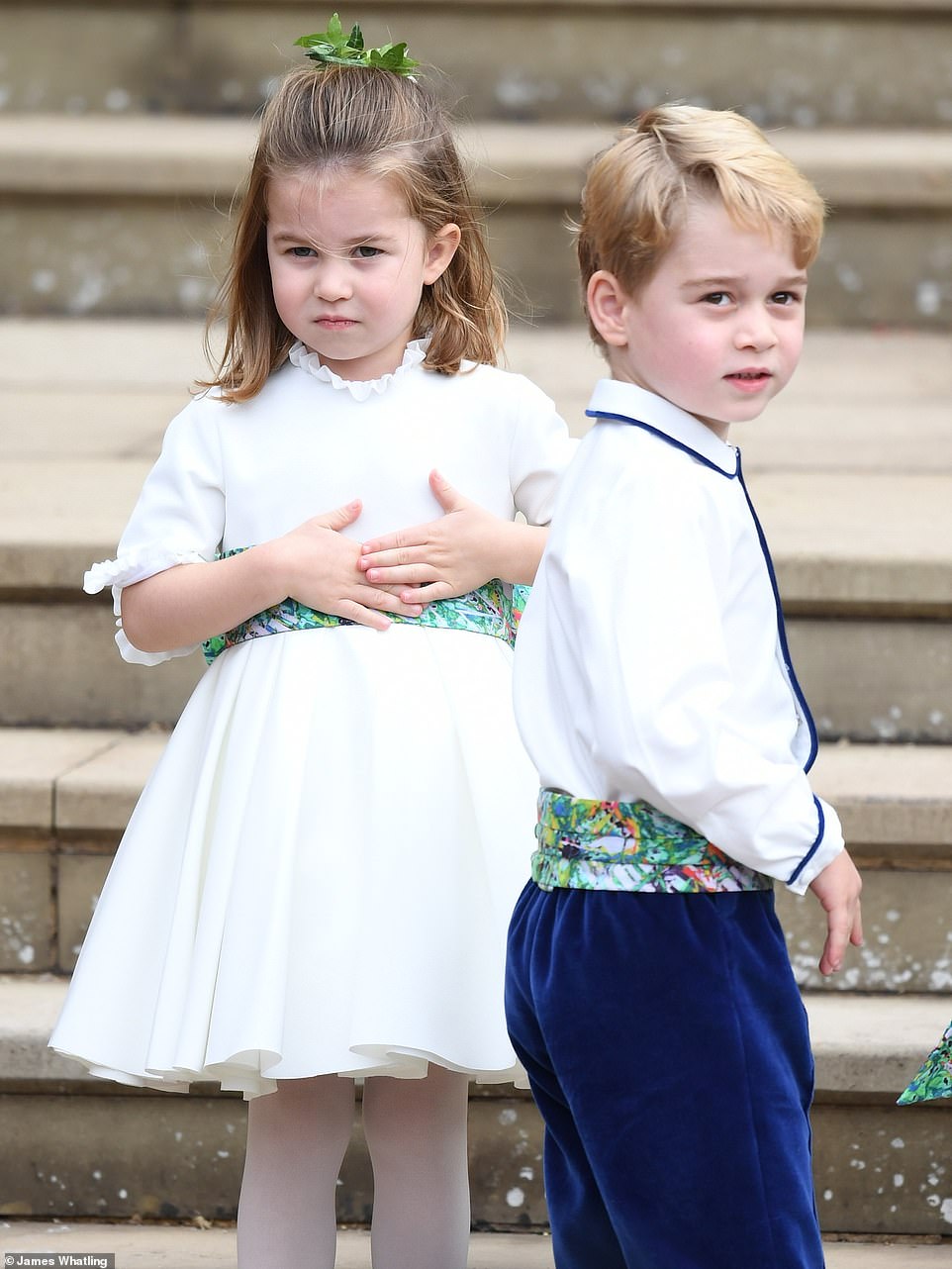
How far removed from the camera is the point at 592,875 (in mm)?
1202

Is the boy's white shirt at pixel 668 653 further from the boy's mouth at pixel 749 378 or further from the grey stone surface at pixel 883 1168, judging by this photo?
the grey stone surface at pixel 883 1168

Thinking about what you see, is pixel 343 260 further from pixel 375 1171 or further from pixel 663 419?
pixel 375 1171

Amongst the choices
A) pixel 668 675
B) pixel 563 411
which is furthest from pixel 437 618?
pixel 563 411

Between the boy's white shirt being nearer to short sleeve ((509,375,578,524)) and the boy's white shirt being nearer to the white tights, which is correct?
short sleeve ((509,375,578,524))

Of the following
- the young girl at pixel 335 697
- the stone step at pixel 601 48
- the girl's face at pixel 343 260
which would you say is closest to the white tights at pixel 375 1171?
the young girl at pixel 335 697

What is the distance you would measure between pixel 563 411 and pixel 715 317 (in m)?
1.49

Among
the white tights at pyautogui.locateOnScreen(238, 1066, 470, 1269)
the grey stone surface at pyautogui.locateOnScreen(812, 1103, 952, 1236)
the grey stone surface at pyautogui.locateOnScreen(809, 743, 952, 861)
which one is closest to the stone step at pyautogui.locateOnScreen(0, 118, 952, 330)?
the grey stone surface at pyautogui.locateOnScreen(809, 743, 952, 861)

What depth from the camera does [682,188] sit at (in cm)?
116

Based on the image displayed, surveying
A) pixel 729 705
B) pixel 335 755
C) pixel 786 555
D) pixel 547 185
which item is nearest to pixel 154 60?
pixel 547 185

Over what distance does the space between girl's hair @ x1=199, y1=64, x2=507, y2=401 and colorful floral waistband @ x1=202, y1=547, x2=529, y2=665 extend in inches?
8.3

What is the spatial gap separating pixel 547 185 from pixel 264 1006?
2235 millimetres

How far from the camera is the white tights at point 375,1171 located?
1.51 meters

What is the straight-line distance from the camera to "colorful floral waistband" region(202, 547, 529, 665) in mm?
1492

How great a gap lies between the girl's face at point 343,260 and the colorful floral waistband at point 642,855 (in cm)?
51
